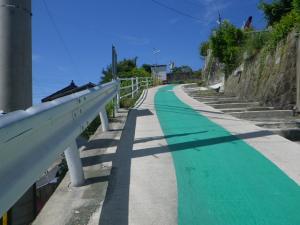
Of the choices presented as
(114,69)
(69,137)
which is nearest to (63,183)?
(69,137)

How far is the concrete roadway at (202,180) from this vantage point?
129 inches

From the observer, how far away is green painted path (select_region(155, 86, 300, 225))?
3.23 meters

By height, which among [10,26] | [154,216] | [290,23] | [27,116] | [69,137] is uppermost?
[290,23]

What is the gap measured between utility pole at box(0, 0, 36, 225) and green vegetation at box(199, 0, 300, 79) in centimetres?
999

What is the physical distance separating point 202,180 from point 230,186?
0.33m

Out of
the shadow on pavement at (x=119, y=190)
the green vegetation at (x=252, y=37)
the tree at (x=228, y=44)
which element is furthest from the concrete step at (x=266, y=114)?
the tree at (x=228, y=44)

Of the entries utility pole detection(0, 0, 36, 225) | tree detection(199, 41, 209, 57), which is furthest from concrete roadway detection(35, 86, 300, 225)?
tree detection(199, 41, 209, 57)

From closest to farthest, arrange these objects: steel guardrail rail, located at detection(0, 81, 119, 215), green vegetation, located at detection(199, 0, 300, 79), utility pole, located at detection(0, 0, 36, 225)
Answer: steel guardrail rail, located at detection(0, 81, 119, 215), utility pole, located at detection(0, 0, 36, 225), green vegetation, located at detection(199, 0, 300, 79)

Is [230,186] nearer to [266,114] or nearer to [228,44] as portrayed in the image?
[266,114]

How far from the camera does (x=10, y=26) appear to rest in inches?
172

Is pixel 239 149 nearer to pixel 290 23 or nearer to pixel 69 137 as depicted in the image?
pixel 69 137

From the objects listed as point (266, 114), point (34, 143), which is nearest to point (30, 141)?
point (34, 143)

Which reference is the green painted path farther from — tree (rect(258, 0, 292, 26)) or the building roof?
tree (rect(258, 0, 292, 26))

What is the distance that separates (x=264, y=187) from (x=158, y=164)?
1.41m
